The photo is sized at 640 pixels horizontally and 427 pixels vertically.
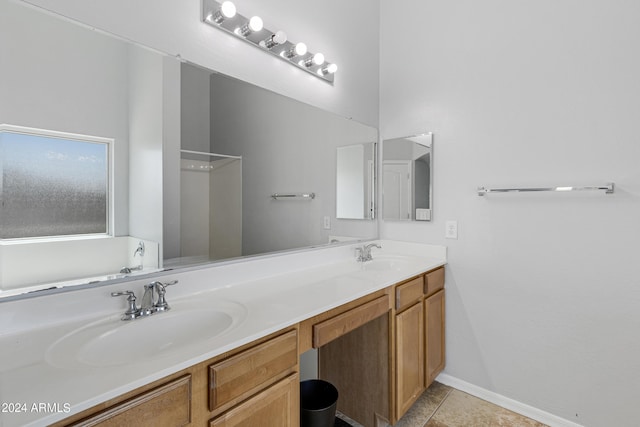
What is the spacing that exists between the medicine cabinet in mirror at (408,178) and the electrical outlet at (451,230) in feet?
0.47

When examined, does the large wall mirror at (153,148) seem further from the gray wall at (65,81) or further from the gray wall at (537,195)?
the gray wall at (537,195)

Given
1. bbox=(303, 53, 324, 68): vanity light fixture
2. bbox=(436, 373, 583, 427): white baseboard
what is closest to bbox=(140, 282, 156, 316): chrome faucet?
bbox=(303, 53, 324, 68): vanity light fixture

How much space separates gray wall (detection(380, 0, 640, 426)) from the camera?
1521 mm

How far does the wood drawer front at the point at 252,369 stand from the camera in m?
0.82

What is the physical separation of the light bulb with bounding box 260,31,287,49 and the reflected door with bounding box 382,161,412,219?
118cm

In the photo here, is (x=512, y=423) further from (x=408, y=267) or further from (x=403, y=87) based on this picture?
(x=403, y=87)

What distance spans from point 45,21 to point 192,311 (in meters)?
1.03

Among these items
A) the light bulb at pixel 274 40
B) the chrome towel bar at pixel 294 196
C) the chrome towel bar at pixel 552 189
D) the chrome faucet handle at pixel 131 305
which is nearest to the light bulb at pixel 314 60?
the light bulb at pixel 274 40

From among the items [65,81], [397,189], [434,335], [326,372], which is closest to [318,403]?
[326,372]

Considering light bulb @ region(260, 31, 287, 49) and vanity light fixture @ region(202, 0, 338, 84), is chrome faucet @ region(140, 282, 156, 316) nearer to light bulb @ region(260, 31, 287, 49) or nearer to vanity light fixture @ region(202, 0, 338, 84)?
vanity light fixture @ region(202, 0, 338, 84)

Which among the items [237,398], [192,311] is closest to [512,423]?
[237,398]

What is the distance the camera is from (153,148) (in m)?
1.21

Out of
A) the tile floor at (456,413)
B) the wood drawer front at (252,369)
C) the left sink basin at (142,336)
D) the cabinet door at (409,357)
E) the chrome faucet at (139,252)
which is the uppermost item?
the chrome faucet at (139,252)

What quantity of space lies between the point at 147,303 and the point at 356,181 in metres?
1.54
